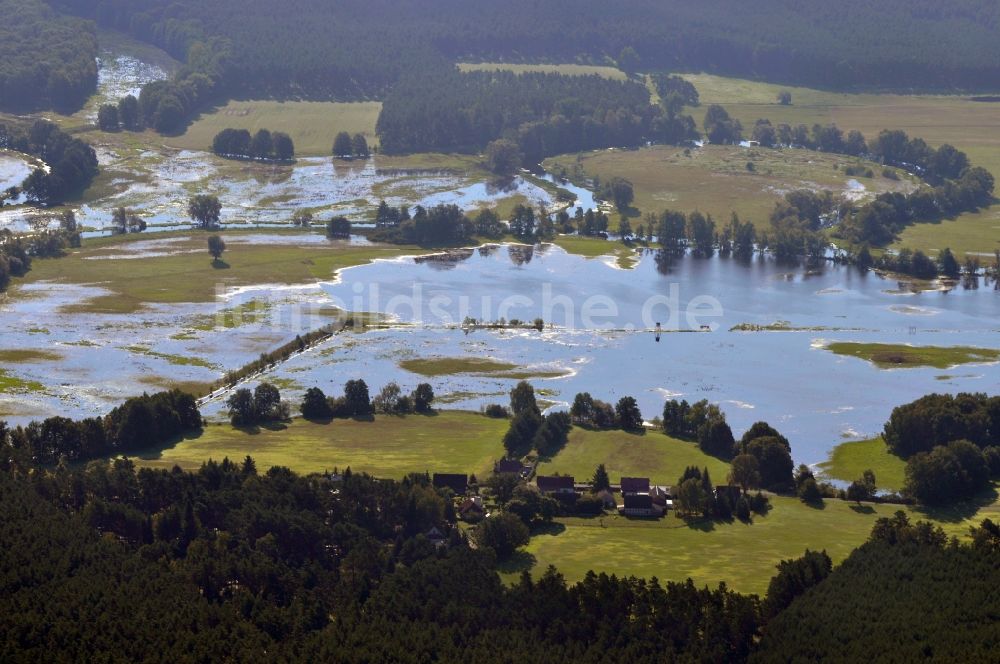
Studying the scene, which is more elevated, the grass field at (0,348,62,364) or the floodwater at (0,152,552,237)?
the floodwater at (0,152,552,237)

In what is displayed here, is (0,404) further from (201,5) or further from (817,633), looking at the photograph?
(201,5)

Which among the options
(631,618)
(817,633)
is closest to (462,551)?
(631,618)

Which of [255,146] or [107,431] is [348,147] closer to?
[255,146]

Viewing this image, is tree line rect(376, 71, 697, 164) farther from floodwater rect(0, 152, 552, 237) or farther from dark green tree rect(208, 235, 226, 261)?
dark green tree rect(208, 235, 226, 261)

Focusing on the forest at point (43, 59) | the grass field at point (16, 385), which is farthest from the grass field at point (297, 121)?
the grass field at point (16, 385)

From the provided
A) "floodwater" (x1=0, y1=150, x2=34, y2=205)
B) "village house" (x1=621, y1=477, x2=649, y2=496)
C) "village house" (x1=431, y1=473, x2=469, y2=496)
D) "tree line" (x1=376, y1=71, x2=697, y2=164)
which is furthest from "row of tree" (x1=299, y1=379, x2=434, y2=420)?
"tree line" (x1=376, y1=71, x2=697, y2=164)

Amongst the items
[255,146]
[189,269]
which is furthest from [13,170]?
[189,269]
